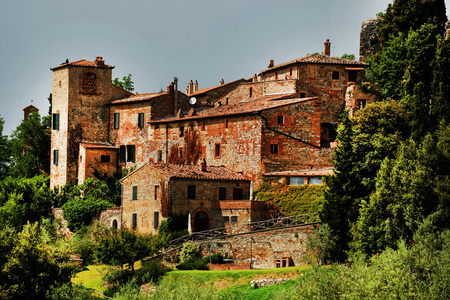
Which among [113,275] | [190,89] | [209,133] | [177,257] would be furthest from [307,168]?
[190,89]

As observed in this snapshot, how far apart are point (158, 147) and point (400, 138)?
25.4 meters

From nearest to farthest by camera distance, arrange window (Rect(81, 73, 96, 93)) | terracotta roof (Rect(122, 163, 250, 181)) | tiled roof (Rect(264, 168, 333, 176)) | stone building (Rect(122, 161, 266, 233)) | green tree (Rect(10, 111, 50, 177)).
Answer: tiled roof (Rect(264, 168, 333, 176)), stone building (Rect(122, 161, 266, 233)), terracotta roof (Rect(122, 163, 250, 181)), window (Rect(81, 73, 96, 93)), green tree (Rect(10, 111, 50, 177))

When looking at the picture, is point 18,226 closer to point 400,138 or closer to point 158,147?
point 158,147

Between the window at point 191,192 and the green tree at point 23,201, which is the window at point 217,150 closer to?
the window at point 191,192

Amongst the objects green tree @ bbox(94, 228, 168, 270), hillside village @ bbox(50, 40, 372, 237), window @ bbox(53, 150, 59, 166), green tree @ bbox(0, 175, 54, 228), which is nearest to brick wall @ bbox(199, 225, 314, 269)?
green tree @ bbox(94, 228, 168, 270)

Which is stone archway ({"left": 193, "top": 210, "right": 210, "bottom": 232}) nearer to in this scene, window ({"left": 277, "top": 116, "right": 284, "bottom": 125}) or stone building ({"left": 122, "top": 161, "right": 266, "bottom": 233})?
stone building ({"left": 122, "top": 161, "right": 266, "bottom": 233})

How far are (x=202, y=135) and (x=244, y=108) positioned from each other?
412 centimetres

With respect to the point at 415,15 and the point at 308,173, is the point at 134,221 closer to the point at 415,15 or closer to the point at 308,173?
the point at 308,173

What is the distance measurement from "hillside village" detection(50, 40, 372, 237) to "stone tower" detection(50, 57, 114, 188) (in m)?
0.09

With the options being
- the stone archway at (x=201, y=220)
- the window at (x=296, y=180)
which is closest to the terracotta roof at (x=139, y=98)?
the stone archway at (x=201, y=220)

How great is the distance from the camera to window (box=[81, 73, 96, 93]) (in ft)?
223

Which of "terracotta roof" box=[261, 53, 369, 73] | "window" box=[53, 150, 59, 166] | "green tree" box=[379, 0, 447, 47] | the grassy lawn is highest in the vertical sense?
"green tree" box=[379, 0, 447, 47]

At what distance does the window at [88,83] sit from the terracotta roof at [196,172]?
17.3 metres

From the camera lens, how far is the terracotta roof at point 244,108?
184ft
